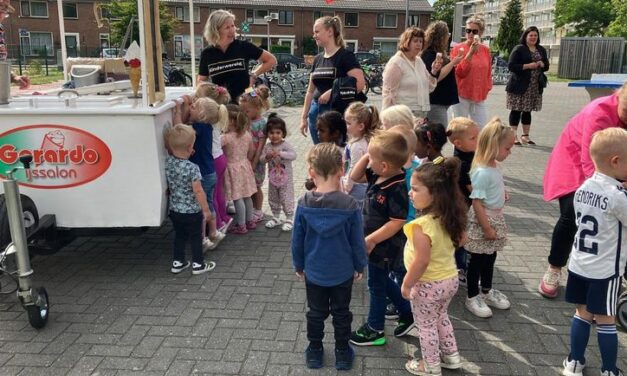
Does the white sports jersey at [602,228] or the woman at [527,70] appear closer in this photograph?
the white sports jersey at [602,228]

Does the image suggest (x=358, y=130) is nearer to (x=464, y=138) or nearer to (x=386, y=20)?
(x=464, y=138)

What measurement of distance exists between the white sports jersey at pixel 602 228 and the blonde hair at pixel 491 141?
69 centimetres

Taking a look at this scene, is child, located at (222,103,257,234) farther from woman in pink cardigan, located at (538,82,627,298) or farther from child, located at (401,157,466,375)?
woman in pink cardigan, located at (538,82,627,298)

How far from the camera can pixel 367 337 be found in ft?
10.6

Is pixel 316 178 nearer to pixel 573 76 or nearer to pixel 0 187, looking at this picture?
pixel 0 187

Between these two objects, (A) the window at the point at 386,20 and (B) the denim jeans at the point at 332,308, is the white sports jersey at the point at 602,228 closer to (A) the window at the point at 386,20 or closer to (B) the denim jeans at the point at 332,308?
(B) the denim jeans at the point at 332,308

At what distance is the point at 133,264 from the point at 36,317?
116 cm

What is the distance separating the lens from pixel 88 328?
11.2 feet

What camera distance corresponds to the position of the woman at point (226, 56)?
5352 millimetres

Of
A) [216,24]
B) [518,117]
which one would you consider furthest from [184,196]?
[518,117]

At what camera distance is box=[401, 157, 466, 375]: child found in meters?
2.65

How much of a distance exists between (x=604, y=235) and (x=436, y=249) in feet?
2.70

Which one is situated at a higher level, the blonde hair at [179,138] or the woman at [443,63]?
the woman at [443,63]

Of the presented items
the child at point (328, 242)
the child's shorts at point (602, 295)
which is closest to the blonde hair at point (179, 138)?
the child at point (328, 242)
